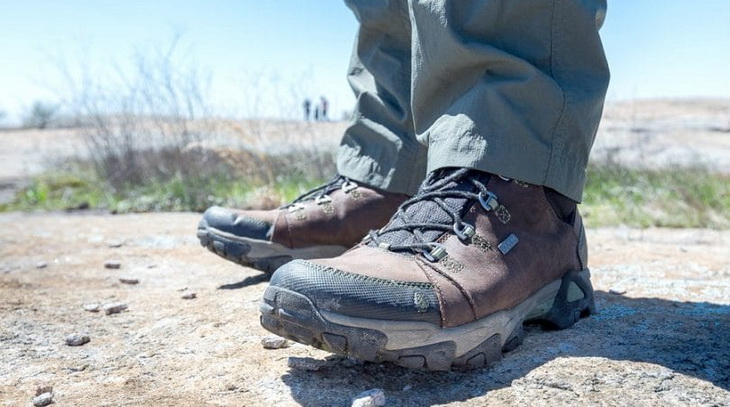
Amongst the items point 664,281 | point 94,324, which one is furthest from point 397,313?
point 664,281

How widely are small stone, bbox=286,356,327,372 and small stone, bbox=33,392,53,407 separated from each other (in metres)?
0.41

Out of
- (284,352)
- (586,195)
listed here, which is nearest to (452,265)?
(284,352)

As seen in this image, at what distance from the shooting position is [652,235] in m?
3.21

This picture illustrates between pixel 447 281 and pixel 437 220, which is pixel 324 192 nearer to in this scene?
pixel 437 220

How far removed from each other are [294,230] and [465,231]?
795mm

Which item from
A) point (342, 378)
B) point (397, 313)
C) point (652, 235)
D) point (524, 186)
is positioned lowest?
point (652, 235)

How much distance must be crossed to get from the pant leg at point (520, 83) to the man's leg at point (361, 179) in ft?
1.53

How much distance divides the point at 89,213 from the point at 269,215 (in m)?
3.49

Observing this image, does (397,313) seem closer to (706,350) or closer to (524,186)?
(524,186)

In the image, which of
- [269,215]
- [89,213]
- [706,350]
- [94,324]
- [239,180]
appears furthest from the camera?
[239,180]

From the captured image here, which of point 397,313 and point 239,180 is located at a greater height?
point 397,313

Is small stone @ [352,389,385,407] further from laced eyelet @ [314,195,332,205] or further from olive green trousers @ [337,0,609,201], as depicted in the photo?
laced eyelet @ [314,195,332,205]

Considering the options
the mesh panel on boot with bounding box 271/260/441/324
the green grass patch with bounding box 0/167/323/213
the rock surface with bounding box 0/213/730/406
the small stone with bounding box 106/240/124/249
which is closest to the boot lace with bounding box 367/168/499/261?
the mesh panel on boot with bounding box 271/260/441/324

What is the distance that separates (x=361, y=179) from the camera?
1.93 meters
